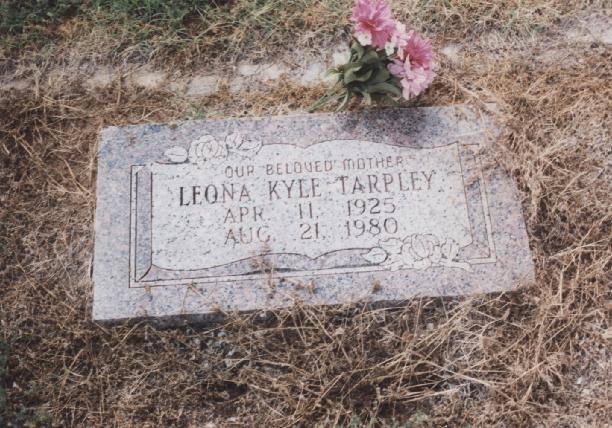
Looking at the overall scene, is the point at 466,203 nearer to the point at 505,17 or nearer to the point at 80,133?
the point at 505,17

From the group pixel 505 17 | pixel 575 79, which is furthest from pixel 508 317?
pixel 505 17

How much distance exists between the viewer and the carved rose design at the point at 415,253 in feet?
9.18

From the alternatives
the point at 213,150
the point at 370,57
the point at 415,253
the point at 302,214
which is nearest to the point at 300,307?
the point at 302,214

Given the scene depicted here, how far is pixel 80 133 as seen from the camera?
3.39m

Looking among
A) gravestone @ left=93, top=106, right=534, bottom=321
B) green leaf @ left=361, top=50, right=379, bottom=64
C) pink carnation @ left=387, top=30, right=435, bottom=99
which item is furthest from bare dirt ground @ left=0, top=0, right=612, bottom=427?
green leaf @ left=361, top=50, right=379, bottom=64

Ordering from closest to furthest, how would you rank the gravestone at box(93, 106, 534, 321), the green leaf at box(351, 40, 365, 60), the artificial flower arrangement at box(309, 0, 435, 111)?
the gravestone at box(93, 106, 534, 321)
the artificial flower arrangement at box(309, 0, 435, 111)
the green leaf at box(351, 40, 365, 60)

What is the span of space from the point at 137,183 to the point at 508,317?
163 centimetres

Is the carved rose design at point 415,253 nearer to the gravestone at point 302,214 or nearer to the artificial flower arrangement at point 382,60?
the gravestone at point 302,214

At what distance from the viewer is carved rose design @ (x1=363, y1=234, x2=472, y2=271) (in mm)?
2797

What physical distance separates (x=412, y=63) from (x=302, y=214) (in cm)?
81

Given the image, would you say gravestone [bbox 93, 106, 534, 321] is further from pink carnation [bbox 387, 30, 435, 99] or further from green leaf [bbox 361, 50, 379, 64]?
green leaf [bbox 361, 50, 379, 64]

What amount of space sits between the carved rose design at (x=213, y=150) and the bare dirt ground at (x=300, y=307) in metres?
0.42

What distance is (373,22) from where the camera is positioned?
2.91 meters

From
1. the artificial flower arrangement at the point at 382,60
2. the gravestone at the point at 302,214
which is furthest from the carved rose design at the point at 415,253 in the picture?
the artificial flower arrangement at the point at 382,60
